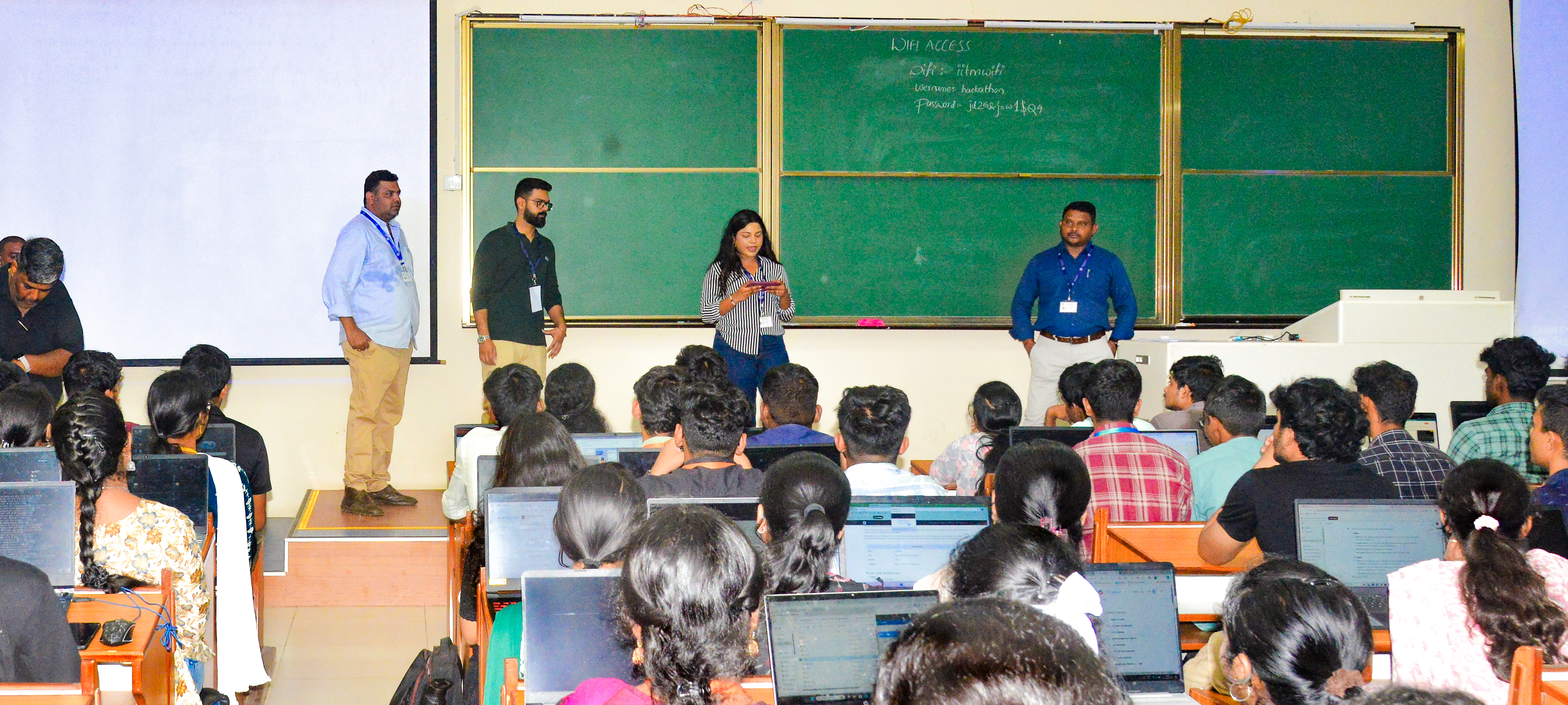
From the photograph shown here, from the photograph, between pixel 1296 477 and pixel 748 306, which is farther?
pixel 748 306

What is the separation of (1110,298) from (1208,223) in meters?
0.72

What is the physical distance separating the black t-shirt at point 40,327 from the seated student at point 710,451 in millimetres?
3110

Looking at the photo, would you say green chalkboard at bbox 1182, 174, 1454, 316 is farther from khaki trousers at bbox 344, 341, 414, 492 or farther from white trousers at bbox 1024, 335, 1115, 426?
khaki trousers at bbox 344, 341, 414, 492

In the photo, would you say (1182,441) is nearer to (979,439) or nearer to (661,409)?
(979,439)

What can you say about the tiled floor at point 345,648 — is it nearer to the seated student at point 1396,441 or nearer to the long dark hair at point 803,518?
the long dark hair at point 803,518

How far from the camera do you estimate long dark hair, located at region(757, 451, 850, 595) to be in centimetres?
211

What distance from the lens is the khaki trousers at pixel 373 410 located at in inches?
213

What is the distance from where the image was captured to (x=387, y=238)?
5.43 metres

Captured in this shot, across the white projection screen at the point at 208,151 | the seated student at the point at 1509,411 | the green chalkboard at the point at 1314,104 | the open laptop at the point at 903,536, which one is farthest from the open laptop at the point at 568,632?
the green chalkboard at the point at 1314,104

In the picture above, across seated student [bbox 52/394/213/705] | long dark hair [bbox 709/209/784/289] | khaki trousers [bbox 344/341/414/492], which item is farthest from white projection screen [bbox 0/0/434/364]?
seated student [bbox 52/394/213/705]

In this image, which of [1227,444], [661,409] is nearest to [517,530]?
[661,409]

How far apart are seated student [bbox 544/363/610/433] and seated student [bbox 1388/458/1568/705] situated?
253 cm

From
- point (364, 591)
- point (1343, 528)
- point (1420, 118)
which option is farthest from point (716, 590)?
point (1420, 118)

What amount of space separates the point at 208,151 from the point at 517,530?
4.38 meters
